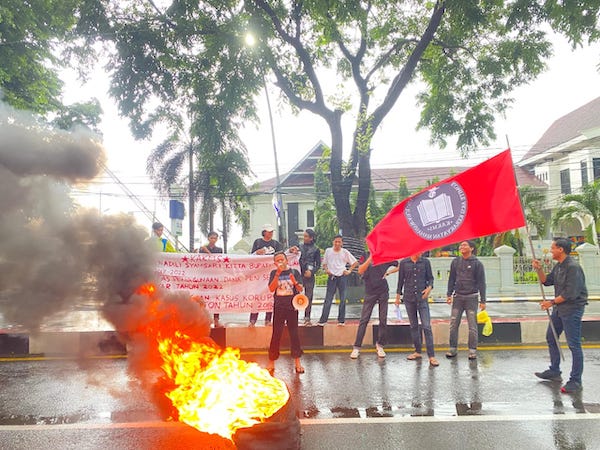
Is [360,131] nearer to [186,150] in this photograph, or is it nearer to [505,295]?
[505,295]

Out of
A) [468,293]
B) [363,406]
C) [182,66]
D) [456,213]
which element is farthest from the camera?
[182,66]

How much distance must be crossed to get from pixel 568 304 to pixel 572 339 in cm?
39

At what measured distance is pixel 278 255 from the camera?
6195mm

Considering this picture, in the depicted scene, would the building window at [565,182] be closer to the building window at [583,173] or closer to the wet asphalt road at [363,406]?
the building window at [583,173]

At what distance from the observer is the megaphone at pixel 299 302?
6111mm

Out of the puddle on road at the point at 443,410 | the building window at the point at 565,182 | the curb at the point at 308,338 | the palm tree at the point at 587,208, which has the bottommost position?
the puddle on road at the point at 443,410

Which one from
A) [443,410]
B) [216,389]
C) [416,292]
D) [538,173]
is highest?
[538,173]

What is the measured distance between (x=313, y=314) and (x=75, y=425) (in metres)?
8.09

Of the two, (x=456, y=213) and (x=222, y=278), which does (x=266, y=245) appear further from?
(x=456, y=213)

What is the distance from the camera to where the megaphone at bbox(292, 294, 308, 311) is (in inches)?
241

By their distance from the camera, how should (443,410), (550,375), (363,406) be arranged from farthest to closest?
1. (550,375)
2. (363,406)
3. (443,410)

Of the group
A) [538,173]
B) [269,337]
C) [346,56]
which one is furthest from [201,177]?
[538,173]

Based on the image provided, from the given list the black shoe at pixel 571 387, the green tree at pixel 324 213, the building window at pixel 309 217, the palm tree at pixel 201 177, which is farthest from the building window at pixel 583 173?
the black shoe at pixel 571 387

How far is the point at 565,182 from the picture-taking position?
33594 mm
